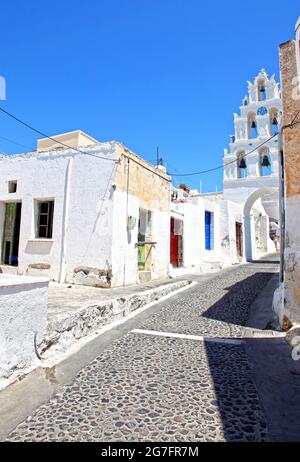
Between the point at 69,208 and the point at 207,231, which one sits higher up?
the point at 207,231

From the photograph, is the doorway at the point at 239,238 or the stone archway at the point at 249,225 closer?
the doorway at the point at 239,238

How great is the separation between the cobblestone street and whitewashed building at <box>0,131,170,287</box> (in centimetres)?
473

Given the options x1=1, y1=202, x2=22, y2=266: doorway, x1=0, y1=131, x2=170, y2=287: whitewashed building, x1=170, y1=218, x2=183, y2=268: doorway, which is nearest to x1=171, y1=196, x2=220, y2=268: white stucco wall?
x1=170, y1=218, x2=183, y2=268: doorway

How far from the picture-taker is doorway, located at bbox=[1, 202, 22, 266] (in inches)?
451

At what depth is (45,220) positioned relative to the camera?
11.0 metres

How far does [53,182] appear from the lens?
35.2ft

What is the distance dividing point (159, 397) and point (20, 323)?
1.90 meters

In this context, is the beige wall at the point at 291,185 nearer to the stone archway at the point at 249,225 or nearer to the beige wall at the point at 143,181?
the beige wall at the point at 143,181

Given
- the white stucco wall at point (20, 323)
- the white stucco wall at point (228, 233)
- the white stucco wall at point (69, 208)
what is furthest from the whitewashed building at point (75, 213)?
the white stucco wall at point (228, 233)

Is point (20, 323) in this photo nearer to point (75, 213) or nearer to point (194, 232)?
point (75, 213)

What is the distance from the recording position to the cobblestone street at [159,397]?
8.61ft

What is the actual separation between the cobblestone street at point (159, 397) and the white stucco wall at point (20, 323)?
686mm

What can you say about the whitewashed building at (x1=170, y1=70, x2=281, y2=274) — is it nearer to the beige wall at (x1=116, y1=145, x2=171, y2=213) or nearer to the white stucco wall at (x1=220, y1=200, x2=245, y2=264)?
the white stucco wall at (x1=220, y1=200, x2=245, y2=264)

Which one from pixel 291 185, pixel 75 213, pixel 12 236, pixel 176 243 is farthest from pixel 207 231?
pixel 291 185
